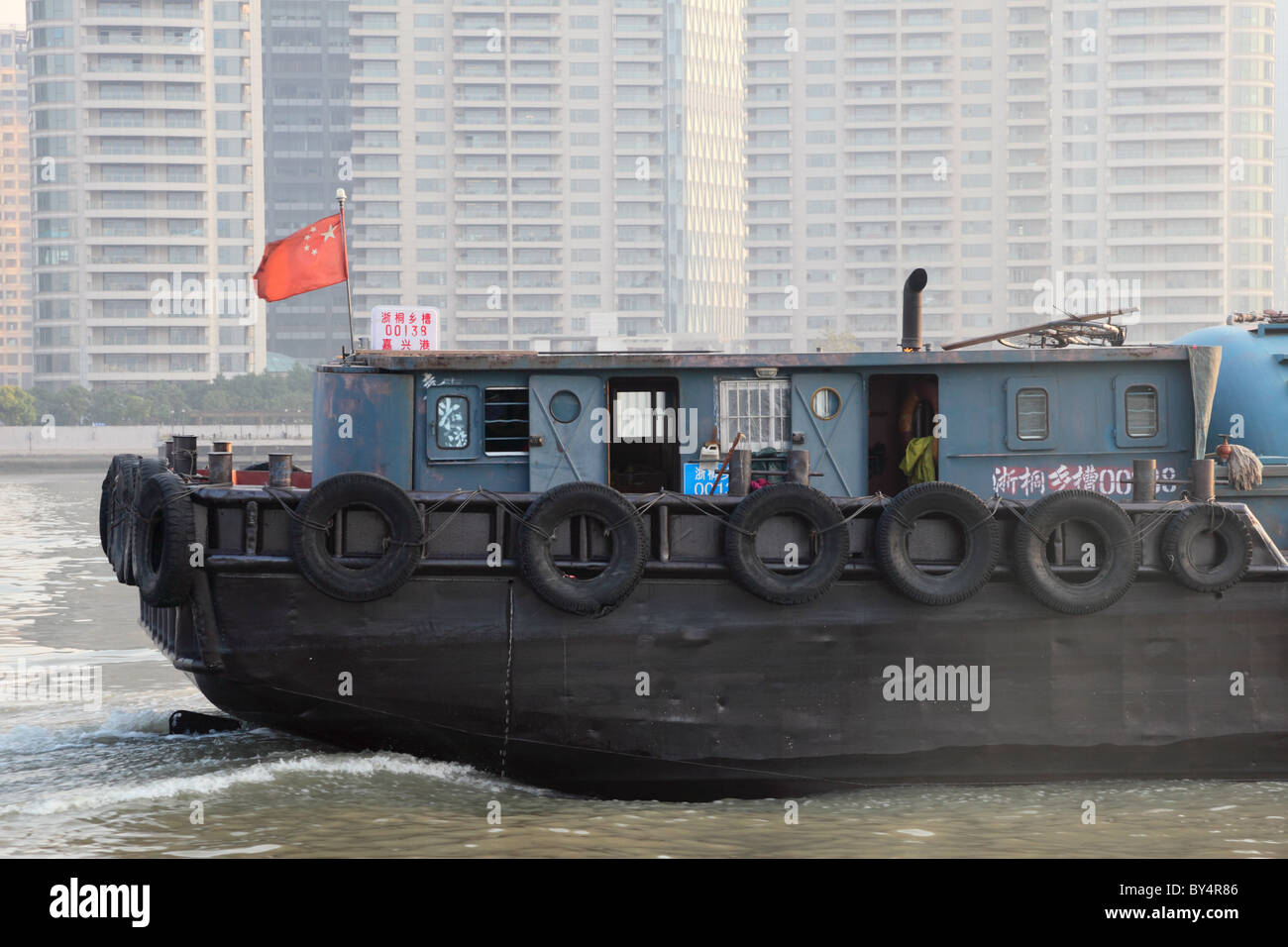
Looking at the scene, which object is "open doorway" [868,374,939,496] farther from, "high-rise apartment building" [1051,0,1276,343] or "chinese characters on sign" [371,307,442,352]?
"high-rise apartment building" [1051,0,1276,343]

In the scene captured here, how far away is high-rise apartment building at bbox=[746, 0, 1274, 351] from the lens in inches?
4348

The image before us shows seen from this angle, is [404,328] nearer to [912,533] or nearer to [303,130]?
Answer: [912,533]

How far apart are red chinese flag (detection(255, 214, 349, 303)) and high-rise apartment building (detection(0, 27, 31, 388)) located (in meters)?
157

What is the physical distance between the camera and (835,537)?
1070cm

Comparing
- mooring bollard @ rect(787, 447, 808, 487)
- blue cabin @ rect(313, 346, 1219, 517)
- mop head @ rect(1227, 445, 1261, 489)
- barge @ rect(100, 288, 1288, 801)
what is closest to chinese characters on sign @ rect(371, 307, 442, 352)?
blue cabin @ rect(313, 346, 1219, 517)

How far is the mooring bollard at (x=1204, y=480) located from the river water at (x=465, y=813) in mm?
2377

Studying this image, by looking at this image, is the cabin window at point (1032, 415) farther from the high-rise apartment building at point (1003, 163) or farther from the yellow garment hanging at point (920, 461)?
the high-rise apartment building at point (1003, 163)

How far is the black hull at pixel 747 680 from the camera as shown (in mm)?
10766

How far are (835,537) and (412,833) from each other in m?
3.90

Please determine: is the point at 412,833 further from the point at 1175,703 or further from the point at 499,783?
the point at 1175,703

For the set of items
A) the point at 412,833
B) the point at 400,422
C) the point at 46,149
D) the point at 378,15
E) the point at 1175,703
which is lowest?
the point at 412,833

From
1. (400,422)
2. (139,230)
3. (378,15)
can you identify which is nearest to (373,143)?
(378,15)

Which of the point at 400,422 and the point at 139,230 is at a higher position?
the point at 139,230

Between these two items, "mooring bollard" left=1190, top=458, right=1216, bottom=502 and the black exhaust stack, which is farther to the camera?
the black exhaust stack
